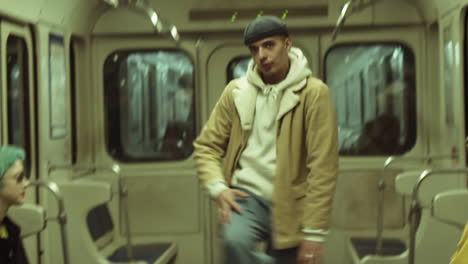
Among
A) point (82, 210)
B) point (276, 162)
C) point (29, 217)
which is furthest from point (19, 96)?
point (276, 162)

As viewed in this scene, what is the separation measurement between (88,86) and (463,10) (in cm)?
304

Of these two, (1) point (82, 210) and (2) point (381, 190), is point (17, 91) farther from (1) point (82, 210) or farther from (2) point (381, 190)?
(2) point (381, 190)

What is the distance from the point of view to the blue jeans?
8.87 feet

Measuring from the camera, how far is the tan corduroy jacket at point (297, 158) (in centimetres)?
278

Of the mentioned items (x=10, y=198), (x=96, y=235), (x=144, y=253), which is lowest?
(x=144, y=253)

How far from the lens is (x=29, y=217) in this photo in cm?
354

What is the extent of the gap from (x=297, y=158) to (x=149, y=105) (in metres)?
3.61

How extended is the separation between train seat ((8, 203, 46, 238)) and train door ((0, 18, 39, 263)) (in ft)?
2.71

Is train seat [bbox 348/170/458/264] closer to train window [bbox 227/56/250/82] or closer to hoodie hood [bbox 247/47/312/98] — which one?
train window [bbox 227/56/250/82]

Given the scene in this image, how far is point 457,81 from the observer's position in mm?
5039

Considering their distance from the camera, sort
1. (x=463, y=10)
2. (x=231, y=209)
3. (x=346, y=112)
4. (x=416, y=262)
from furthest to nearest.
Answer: (x=346, y=112), (x=416, y=262), (x=463, y=10), (x=231, y=209)

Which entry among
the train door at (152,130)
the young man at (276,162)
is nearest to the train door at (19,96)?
the train door at (152,130)

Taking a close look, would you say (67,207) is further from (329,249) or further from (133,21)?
(329,249)

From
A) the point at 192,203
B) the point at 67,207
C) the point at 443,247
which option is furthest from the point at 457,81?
the point at 67,207
